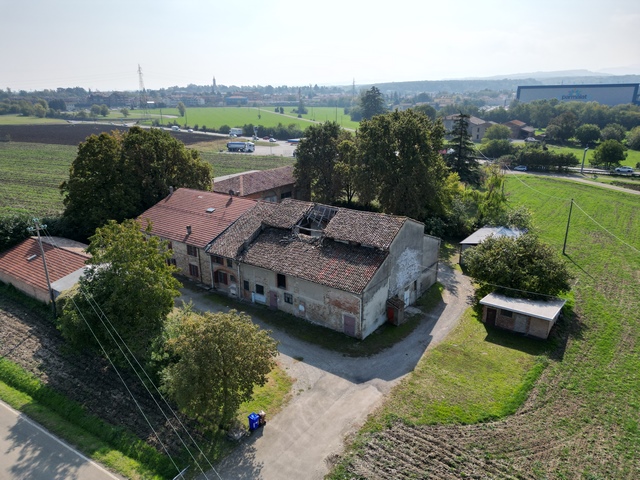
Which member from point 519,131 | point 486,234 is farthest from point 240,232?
point 519,131

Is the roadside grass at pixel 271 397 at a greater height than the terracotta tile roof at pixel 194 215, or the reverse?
the terracotta tile roof at pixel 194 215

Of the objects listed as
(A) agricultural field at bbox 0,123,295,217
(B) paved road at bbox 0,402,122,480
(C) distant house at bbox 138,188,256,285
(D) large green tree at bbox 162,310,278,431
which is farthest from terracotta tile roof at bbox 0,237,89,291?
(D) large green tree at bbox 162,310,278,431

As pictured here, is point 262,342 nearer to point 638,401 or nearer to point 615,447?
point 615,447

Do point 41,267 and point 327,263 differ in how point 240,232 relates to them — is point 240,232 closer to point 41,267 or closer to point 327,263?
point 327,263

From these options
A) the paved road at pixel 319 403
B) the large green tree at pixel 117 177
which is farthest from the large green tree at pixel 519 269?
the large green tree at pixel 117 177

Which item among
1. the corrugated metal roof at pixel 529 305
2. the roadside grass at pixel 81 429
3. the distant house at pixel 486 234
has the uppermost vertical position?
the distant house at pixel 486 234

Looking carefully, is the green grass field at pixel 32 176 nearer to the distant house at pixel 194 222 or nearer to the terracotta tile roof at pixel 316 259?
the distant house at pixel 194 222
